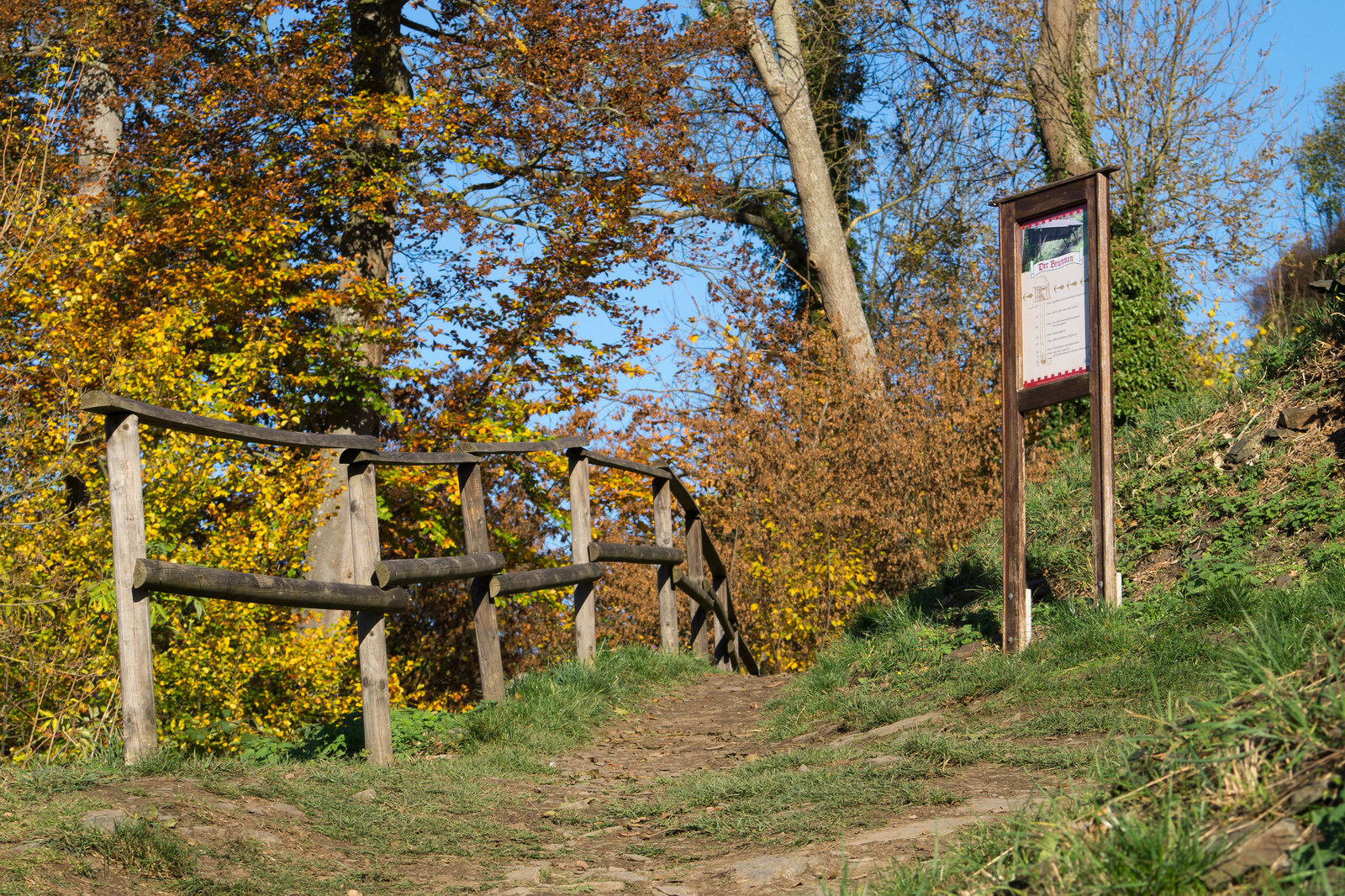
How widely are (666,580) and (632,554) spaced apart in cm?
92

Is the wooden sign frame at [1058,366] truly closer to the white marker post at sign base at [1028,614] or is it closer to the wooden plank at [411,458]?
the white marker post at sign base at [1028,614]

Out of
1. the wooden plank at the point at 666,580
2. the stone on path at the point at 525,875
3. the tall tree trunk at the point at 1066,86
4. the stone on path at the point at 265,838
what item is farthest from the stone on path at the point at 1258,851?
the tall tree trunk at the point at 1066,86

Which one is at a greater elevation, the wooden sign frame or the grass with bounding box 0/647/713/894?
the wooden sign frame

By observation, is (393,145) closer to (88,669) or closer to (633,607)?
(633,607)

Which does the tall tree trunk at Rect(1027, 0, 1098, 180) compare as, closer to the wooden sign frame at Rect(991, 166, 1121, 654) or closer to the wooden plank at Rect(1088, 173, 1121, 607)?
the wooden sign frame at Rect(991, 166, 1121, 654)

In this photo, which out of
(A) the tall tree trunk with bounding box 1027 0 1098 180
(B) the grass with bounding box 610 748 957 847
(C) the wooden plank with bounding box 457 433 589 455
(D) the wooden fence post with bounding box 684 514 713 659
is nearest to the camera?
(B) the grass with bounding box 610 748 957 847

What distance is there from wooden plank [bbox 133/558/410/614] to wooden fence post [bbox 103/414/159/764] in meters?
0.08

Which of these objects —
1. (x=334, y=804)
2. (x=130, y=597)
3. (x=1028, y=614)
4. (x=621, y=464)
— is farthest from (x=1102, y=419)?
(x=130, y=597)

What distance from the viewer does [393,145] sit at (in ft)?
47.3

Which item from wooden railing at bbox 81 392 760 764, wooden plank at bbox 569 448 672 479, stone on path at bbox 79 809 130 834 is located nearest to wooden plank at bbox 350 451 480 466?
wooden railing at bbox 81 392 760 764

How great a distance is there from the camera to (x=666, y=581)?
9188 millimetres

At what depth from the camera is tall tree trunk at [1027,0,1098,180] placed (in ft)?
50.0

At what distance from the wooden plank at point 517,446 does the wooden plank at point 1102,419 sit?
3.43 m

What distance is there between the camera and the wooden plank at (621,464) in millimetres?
7977
